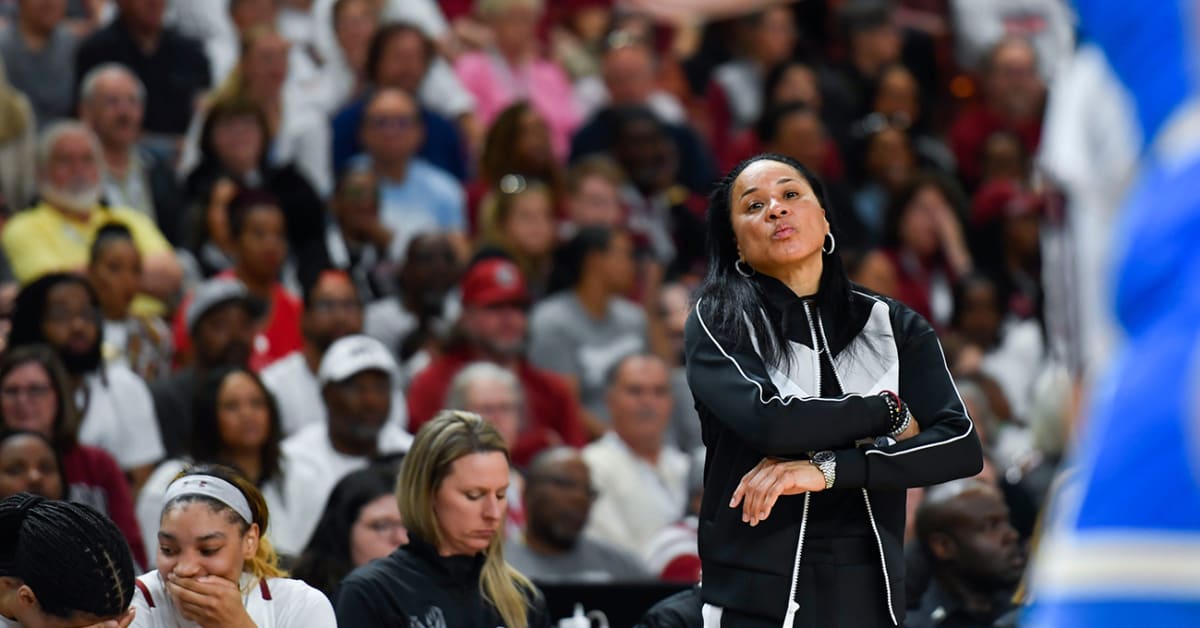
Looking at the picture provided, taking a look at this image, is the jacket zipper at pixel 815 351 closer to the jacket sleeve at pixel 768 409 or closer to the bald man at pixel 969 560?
the jacket sleeve at pixel 768 409

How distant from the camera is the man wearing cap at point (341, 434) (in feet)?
23.8

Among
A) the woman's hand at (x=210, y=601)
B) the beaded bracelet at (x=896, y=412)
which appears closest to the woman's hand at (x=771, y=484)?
the beaded bracelet at (x=896, y=412)

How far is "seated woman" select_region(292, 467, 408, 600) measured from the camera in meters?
6.00

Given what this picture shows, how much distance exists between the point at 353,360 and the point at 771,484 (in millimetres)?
4061

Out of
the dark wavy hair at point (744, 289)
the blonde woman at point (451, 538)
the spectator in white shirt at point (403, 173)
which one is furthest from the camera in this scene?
the spectator in white shirt at point (403, 173)

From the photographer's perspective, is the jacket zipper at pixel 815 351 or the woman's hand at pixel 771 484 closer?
the woman's hand at pixel 771 484

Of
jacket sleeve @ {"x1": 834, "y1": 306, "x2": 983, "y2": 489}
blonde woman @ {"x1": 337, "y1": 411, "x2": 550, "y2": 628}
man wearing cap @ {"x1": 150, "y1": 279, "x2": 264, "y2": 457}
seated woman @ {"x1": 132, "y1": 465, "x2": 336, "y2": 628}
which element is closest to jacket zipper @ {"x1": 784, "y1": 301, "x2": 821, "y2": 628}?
jacket sleeve @ {"x1": 834, "y1": 306, "x2": 983, "y2": 489}

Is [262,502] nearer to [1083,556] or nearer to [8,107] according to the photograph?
[1083,556]

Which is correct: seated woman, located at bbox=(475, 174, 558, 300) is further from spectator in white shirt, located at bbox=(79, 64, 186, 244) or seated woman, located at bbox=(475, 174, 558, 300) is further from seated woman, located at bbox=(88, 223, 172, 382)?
seated woman, located at bbox=(88, 223, 172, 382)

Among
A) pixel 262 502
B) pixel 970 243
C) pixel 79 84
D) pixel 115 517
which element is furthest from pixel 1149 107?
pixel 970 243

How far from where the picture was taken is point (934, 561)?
616 centimetres

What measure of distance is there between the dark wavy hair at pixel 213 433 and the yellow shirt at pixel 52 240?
1506mm

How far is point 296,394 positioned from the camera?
823 centimetres

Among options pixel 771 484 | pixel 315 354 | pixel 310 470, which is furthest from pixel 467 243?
pixel 771 484
